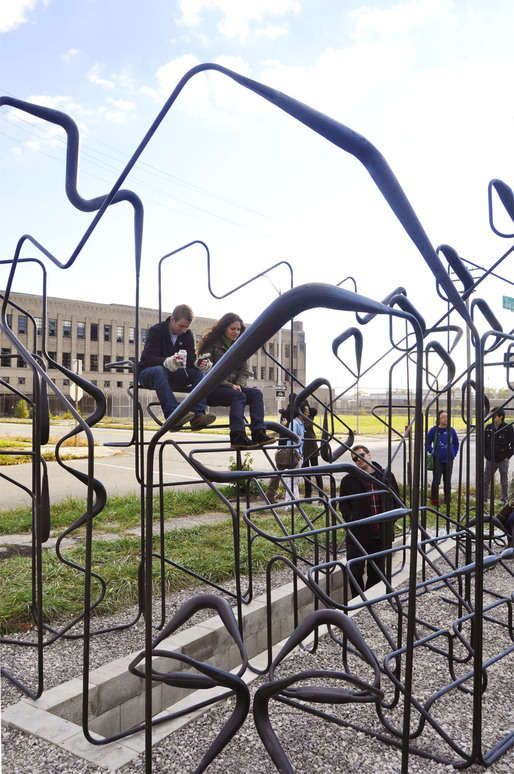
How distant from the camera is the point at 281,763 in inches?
56.4

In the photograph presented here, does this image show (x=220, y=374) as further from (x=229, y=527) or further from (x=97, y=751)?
(x=229, y=527)

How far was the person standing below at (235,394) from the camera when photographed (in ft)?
12.4

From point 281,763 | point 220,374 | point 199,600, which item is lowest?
point 281,763

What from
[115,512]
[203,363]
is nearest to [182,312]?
[203,363]

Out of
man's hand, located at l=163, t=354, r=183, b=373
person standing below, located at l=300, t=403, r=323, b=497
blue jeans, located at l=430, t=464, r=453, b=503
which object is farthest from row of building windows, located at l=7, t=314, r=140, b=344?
man's hand, located at l=163, t=354, r=183, b=373

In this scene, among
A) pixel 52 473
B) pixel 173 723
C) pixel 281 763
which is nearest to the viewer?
pixel 281 763

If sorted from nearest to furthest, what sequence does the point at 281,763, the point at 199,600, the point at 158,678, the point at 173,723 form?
the point at 281,763, the point at 158,678, the point at 199,600, the point at 173,723

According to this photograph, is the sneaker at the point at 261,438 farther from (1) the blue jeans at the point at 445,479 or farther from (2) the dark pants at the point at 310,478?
(1) the blue jeans at the point at 445,479

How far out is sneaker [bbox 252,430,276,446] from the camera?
3788 millimetres

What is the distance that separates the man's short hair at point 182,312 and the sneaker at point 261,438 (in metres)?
0.88

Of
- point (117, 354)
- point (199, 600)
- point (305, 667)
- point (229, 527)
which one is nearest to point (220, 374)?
point (199, 600)

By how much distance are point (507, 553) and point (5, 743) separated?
6.90 ft

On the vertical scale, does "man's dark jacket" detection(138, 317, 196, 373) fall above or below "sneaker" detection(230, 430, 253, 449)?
above

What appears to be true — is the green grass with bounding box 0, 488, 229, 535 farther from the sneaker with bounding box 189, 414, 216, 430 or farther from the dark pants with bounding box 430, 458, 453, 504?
the sneaker with bounding box 189, 414, 216, 430
